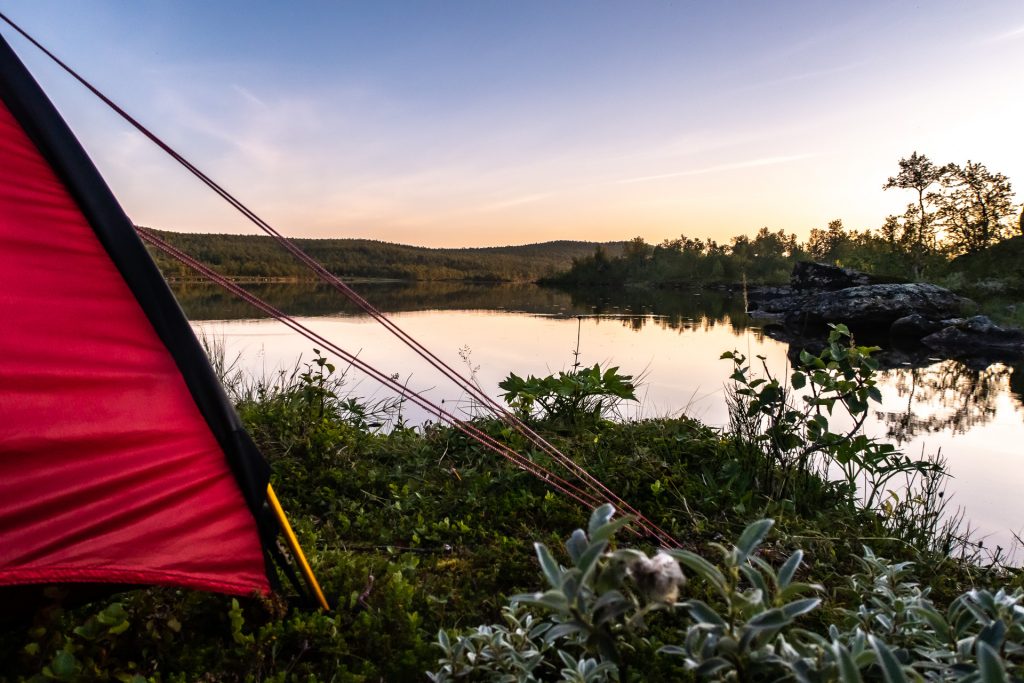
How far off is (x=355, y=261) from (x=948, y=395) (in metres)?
61.4

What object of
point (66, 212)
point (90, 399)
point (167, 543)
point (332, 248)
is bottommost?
point (167, 543)

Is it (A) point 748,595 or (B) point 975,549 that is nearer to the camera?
(A) point 748,595

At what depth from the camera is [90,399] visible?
1708 millimetres

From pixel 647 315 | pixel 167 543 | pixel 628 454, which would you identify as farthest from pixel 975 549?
pixel 647 315

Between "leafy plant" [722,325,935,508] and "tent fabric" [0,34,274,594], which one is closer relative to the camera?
"tent fabric" [0,34,274,594]

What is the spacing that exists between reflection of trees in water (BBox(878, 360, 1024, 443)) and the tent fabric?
691 cm

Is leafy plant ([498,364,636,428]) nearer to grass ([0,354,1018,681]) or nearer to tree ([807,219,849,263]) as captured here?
grass ([0,354,1018,681])

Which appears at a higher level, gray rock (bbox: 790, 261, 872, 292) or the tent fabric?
gray rock (bbox: 790, 261, 872, 292)

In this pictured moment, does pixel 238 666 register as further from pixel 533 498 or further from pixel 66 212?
pixel 533 498

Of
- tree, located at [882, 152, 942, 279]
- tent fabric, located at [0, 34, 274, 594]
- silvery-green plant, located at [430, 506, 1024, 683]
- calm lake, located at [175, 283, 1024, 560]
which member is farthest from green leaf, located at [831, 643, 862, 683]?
tree, located at [882, 152, 942, 279]

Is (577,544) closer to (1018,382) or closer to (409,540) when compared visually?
(409,540)

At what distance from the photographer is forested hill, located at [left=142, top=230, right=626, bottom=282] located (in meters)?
45.7

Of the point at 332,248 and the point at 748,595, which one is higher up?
the point at 332,248

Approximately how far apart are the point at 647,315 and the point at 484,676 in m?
22.5
